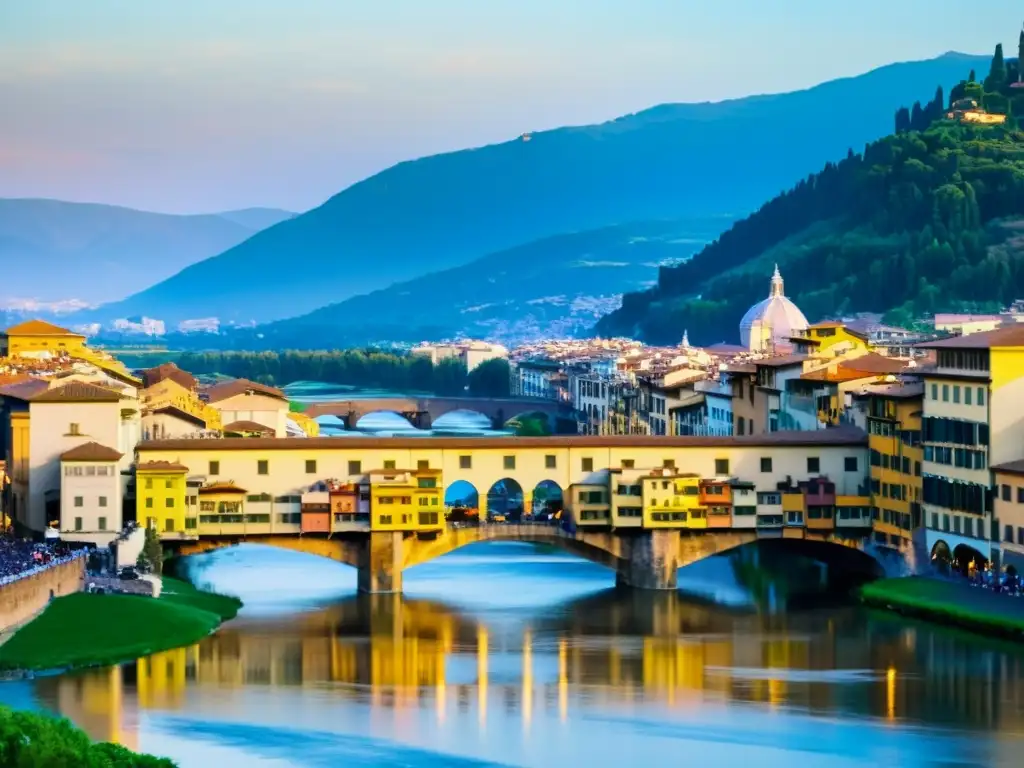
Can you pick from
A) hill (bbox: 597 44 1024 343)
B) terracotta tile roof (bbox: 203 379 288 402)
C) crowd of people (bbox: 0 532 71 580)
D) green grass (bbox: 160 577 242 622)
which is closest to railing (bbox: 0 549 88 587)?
crowd of people (bbox: 0 532 71 580)

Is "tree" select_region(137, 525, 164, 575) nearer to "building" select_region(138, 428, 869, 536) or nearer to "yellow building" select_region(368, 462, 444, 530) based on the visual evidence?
"building" select_region(138, 428, 869, 536)

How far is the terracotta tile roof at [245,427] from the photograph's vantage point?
8025 cm

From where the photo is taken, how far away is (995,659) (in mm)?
47531

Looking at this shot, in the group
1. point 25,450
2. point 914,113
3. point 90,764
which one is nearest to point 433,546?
point 25,450

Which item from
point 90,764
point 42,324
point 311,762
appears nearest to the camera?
point 90,764

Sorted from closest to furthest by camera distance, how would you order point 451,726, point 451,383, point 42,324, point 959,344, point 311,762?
point 311,762 < point 451,726 < point 959,344 < point 42,324 < point 451,383

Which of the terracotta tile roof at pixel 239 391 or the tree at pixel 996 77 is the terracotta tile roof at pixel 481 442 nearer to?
the terracotta tile roof at pixel 239 391

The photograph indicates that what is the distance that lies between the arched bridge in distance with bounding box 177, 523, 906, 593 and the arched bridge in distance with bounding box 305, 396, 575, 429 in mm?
65123

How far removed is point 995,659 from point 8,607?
19.4 meters

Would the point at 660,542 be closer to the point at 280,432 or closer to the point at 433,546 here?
the point at 433,546

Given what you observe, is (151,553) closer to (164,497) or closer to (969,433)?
(164,497)

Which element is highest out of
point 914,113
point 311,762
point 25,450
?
point 914,113

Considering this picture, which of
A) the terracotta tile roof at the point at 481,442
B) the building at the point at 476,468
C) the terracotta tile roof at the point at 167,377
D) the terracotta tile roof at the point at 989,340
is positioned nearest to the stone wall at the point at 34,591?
the building at the point at 476,468

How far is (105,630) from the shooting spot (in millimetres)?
48938
